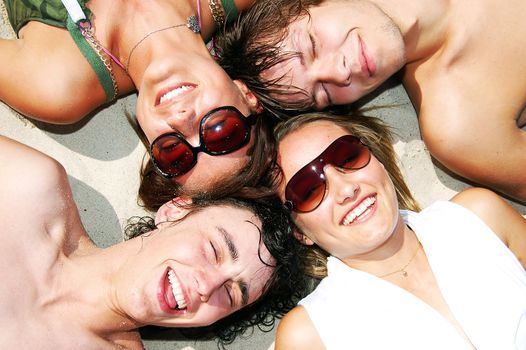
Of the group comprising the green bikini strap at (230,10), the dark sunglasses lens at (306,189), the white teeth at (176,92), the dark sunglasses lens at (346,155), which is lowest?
the dark sunglasses lens at (306,189)

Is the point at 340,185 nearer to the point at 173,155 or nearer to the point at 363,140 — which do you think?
the point at 363,140

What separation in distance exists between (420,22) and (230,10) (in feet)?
4.01

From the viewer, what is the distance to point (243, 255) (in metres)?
3.12

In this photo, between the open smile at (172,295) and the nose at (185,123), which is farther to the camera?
the nose at (185,123)

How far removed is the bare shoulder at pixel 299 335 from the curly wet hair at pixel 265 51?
1.27 m

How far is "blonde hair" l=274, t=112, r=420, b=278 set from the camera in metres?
3.53

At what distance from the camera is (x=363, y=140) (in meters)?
3.83

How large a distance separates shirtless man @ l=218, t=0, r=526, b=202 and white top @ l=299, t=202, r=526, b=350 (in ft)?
1.64

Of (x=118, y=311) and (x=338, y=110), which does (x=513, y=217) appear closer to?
(x=338, y=110)

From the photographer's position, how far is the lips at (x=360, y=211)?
310cm

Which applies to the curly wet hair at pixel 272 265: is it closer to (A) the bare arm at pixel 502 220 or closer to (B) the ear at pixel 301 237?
(B) the ear at pixel 301 237

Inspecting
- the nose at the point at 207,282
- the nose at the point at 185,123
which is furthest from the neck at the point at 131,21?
the nose at the point at 207,282

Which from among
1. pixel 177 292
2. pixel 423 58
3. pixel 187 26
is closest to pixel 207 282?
pixel 177 292

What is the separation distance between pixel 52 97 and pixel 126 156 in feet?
2.45
